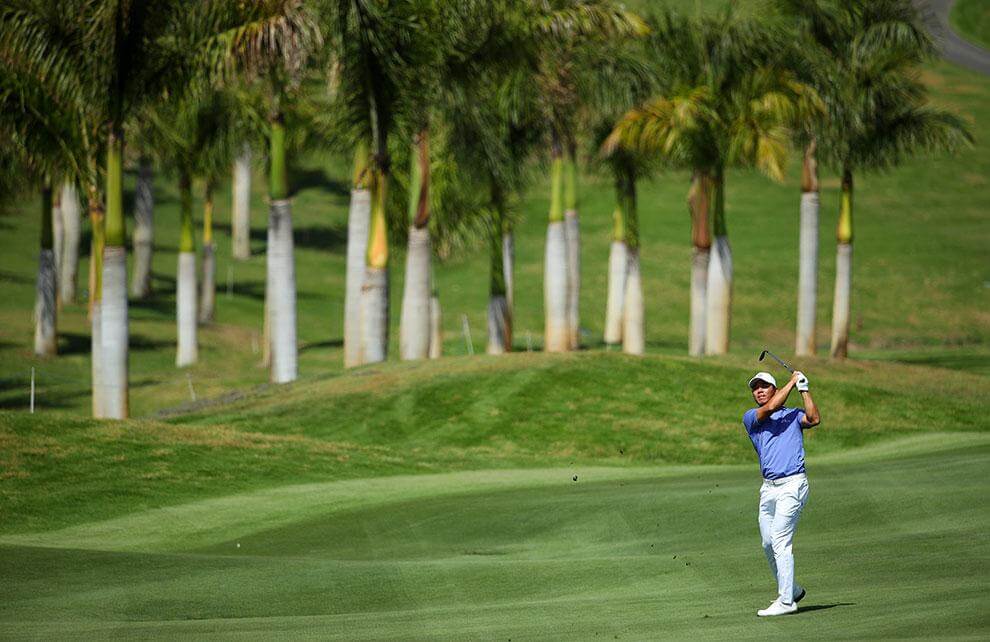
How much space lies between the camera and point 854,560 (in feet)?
58.3

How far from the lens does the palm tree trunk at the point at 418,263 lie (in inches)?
1631

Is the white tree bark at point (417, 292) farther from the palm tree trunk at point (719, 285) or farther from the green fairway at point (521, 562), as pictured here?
the green fairway at point (521, 562)

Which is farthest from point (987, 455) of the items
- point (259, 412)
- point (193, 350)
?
point (193, 350)

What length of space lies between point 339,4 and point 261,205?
228ft

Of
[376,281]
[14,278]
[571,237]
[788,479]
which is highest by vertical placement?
[571,237]

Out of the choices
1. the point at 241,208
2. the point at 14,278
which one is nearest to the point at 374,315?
the point at 14,278

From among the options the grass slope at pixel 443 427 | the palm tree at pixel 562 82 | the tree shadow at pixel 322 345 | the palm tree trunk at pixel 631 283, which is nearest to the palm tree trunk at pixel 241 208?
the tree shadow at pixel 322 345

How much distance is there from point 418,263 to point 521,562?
22.8 metres

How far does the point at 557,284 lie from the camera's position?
1793 inches

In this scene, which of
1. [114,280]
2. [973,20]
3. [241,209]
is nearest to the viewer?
[114,280]

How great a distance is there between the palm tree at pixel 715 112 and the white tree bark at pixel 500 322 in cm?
601

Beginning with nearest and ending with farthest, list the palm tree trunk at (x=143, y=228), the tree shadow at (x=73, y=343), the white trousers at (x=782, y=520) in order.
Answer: the white trousers at (x=782, y=520) → the tree shadow at (x=73, y=343) → the palm tree trunk at (x=143, y=228)

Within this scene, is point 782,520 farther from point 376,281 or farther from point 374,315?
point 374,315

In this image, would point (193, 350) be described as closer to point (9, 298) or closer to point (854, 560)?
point (9, 298)
